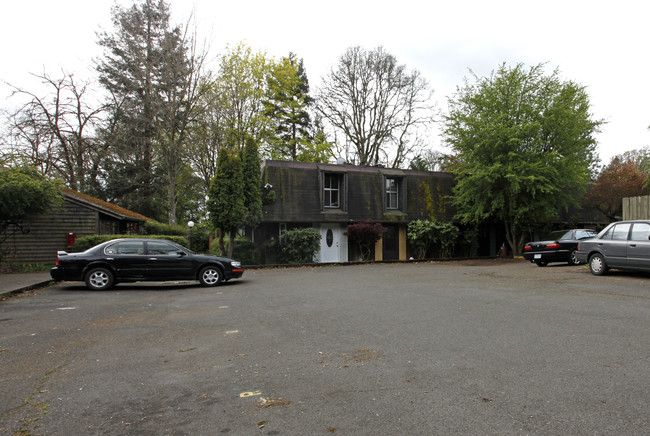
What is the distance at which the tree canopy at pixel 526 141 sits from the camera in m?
22.7

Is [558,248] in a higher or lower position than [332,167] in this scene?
lower

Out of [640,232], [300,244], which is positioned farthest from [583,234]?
[300,244]

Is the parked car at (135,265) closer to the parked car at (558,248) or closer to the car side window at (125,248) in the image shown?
the car side window at (125,248)

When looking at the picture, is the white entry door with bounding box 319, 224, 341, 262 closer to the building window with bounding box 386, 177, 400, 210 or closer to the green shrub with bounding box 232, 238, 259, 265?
the building window with bounding box 386, 177, 400, 210

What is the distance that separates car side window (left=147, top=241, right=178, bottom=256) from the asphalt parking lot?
12.2 ft

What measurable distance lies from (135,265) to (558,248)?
15.9 metres

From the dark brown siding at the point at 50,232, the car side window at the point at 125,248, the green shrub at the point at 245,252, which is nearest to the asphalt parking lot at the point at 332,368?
the car side window at the point at 125,248

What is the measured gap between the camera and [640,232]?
11.6 metres

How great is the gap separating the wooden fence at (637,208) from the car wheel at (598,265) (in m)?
4.57

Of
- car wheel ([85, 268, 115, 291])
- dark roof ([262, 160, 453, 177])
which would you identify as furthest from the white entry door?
car wheel ([85, 268, 115, 291])

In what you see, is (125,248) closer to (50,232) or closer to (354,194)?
(50,232)

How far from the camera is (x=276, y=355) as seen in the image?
16.5 ft

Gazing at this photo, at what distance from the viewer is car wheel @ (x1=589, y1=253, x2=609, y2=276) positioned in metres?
12.7

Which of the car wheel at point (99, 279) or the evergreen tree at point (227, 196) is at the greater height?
the evergreen tree at point (227, 196)
